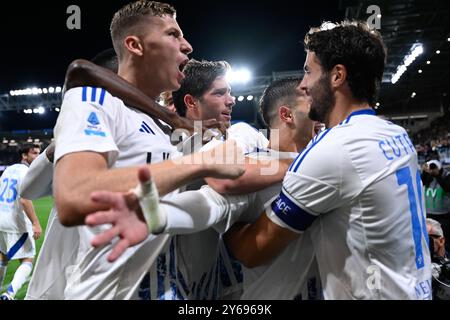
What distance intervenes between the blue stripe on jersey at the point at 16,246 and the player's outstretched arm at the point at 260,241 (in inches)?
184

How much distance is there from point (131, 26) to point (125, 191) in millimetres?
982

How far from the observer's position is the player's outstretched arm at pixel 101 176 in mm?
1071

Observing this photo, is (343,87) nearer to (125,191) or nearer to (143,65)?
(143,65)

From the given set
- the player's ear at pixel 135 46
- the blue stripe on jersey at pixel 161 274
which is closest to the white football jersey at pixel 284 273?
the blue stripe on jersey at pixel 161 274

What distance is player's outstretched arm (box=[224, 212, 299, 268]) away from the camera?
147 centimetres

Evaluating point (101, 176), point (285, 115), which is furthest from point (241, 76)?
point (101, 176)

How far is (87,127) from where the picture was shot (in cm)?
124

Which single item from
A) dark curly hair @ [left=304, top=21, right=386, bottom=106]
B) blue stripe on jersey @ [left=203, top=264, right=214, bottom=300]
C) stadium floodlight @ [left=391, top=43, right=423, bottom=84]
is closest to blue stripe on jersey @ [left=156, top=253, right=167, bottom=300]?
blue stripe on jersey @ [left=203, top=264, right=214, bottom=300]

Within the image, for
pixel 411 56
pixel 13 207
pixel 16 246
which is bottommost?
pixel 16 246

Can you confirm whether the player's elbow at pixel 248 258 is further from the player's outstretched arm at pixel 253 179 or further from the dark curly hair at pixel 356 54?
the dark curly hair at pixel 356 54

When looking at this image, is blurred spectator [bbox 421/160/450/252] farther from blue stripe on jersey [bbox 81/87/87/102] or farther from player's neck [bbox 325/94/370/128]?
blue stripe on jersey [bbox 81/87/87/102]

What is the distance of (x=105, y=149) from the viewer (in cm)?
122

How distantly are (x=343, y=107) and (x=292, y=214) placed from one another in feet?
1.91

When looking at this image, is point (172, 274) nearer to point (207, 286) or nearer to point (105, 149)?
point (207, 286)
